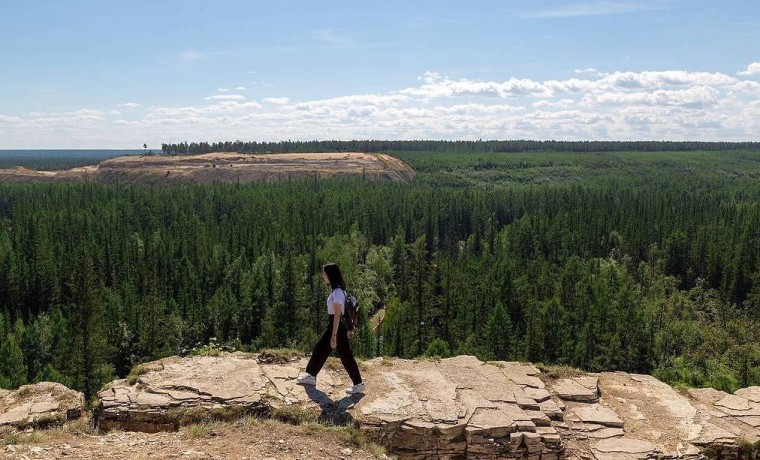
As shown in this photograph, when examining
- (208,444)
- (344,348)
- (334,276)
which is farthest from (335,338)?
(208,444)

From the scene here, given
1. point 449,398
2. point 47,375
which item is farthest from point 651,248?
point 449,398

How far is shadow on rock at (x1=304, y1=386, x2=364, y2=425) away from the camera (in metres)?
13.3

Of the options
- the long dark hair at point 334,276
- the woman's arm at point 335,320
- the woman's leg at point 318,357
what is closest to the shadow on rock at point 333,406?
the woman's leg at point 318,357

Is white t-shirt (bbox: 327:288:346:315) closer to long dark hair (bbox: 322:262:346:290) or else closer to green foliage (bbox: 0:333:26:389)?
long dark hair (bbox: 322:262:346:290)

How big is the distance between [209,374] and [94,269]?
7614 centimetres

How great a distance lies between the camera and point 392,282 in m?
91.3

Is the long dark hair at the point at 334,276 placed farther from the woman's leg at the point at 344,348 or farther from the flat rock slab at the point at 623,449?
the flat rock slab at the point at 623,449

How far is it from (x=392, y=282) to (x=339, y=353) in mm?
77167

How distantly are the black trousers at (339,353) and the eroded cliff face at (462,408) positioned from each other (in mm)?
498

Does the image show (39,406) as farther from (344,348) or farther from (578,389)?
(578,389)

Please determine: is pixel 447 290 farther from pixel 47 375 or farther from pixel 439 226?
pixel 439 226

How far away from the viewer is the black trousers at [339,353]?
14.1m

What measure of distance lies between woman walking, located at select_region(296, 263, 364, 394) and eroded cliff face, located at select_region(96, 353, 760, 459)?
0.37 metres

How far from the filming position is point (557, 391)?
16.3m
